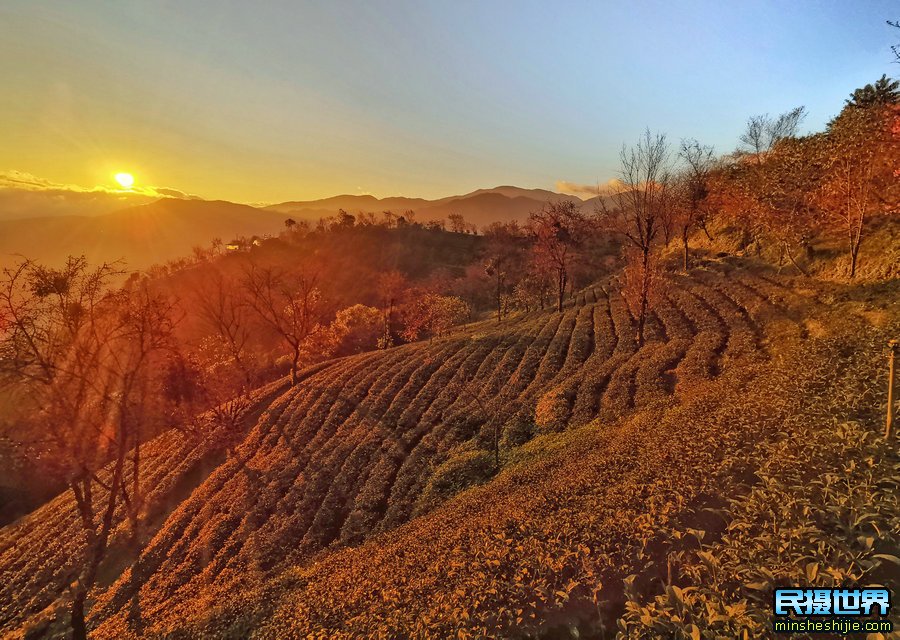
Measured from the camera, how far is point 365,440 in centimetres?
3519

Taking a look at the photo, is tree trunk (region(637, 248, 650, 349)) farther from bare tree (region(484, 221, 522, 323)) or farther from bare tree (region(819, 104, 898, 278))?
bare tree (region(484, 221, 522, 323))

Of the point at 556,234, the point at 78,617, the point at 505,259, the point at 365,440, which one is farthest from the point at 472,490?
the point at 505,259

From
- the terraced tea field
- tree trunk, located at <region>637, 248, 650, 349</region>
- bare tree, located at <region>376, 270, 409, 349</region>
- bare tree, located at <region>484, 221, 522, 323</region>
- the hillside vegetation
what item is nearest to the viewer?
the hillside vegetation

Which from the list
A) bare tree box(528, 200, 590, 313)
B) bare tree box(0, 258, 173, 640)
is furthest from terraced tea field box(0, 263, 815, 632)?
bare tree box(528, 200, 590, 313)

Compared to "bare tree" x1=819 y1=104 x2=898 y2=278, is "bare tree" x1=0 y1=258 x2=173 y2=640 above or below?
below

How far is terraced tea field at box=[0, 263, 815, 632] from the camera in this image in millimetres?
26641

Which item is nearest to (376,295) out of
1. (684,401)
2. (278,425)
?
(278,425)

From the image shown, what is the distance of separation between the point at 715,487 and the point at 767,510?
6.76ft

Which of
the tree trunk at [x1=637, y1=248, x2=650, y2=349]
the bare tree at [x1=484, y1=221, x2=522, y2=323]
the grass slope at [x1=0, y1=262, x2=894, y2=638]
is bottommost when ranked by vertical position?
the grass slope at [x1=0, y1=262, x2=894, y2=638]

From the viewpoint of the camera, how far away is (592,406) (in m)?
30.9

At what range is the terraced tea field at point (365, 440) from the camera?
26.6 m

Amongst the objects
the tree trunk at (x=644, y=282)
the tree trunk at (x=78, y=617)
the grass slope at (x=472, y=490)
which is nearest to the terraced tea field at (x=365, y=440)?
the grass slope at (x=472, y=490)

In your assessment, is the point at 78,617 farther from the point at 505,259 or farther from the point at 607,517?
the point at 505,259

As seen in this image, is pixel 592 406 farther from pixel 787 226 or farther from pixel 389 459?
pixel 787 226
